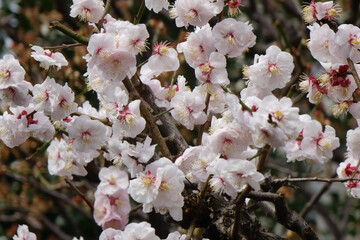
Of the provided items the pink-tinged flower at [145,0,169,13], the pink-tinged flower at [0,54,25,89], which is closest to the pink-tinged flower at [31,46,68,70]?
the pink-tinged flower at [0,54,25,89]

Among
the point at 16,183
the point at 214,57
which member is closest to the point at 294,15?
the point at 16,183

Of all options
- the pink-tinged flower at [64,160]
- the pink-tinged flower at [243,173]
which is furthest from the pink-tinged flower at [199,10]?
the pink-tinged flower at [64,160]

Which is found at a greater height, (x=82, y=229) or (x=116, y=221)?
(x=116, y=221)

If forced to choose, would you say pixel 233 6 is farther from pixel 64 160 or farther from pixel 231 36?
pixel 64 160

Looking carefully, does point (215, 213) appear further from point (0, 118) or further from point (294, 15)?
point (294, 15)

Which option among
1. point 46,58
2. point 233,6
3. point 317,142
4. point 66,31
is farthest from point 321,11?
point 46,58

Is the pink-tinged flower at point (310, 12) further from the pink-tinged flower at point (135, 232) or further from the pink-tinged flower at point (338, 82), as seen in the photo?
the pink-tinged flower at point (135, 232)

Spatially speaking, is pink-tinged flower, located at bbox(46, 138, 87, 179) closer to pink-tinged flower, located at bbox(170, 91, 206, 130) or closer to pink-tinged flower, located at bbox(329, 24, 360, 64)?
pink-tinged flower, located at bbox(170, 91, 206, 130)
